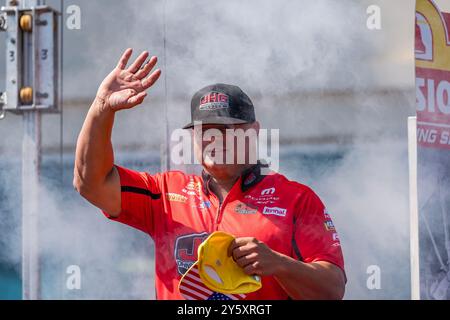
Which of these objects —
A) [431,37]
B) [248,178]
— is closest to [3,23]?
[248,178]

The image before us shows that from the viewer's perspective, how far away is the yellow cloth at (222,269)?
1.94m

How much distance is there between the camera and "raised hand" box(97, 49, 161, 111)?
6.56 ft

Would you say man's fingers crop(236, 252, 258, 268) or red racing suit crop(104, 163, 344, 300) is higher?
red racing suit crop(104, 163, 344, 300)

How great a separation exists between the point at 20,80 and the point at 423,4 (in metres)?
1.77

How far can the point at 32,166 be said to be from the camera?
2762 mm

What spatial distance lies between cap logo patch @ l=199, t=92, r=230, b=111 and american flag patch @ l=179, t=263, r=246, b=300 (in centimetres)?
55

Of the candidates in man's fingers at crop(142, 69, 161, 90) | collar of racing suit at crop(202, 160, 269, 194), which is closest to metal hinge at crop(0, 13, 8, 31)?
man's fingers at crop(142, 69, 161, 90)

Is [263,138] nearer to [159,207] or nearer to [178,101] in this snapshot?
[178,101]

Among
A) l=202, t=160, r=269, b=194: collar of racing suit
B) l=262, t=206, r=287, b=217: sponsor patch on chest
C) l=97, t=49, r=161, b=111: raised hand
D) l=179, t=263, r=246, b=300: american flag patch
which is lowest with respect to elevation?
l=179, t=263, r=246, b=300: american flag patch

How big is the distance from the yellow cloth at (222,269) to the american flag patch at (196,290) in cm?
6

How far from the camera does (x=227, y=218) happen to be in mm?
2186

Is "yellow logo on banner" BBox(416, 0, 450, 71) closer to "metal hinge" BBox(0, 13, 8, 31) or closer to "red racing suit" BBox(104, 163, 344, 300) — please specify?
"red racing suit" BBox(104, 163, 344, 300)
